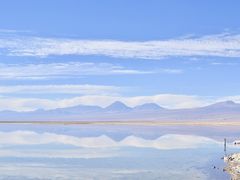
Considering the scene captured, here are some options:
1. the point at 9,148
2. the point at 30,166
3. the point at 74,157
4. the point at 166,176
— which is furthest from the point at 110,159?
the point at 9,148

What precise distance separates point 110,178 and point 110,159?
8.61m

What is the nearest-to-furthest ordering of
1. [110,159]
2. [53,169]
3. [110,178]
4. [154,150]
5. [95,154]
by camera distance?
[110,178], [53,169], [110,159], [95,154], [154,150]

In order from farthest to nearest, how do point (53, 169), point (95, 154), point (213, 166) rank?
point (95, 154), point (213, 166), point (53, 169)

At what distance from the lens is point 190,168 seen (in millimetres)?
30422

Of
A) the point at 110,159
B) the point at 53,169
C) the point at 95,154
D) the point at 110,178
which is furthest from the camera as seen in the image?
the point at 95,154

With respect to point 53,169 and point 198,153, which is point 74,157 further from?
point 198,153

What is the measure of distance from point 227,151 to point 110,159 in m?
10.3

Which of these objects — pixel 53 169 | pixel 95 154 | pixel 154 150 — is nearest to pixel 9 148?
pixel 95 154

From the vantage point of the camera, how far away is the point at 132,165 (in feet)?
104

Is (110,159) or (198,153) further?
(198,153)

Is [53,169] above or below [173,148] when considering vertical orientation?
below

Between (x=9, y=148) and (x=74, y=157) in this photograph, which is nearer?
(x=74, y=157)

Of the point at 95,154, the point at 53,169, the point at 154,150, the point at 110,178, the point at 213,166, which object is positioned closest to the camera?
the point at 110,178

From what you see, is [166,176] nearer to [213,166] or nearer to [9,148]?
[213,166]
